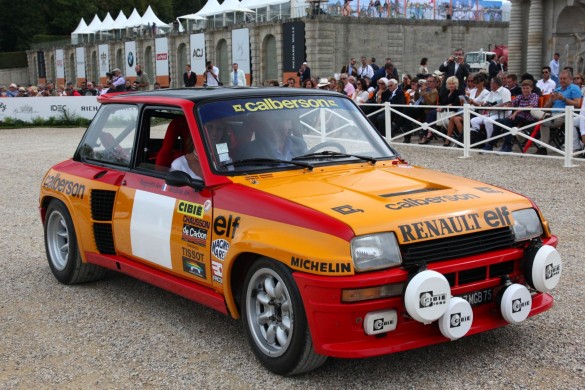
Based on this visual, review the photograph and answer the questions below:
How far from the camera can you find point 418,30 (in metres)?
59.8

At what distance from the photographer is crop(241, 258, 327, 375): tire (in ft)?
14.2

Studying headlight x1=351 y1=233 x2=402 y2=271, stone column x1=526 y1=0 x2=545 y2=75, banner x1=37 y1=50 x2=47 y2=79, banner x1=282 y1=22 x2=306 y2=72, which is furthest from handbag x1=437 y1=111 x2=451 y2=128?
banner x1=37 y1=50 x2=47 y2=79

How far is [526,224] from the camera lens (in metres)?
4.83

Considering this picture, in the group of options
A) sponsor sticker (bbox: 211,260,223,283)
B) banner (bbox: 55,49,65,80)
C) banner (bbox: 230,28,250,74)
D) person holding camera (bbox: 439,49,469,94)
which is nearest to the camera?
sponsor sticker (bbox: 211,260,223,283)

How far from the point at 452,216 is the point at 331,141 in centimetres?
151

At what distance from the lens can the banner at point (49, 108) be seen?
29.2m

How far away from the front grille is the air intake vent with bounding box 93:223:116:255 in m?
2.80

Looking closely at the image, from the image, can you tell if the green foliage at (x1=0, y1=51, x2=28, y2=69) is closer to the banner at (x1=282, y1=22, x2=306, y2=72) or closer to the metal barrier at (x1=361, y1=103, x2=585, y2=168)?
the banner at (x1=282, y1=22, x2=306, y2=72)

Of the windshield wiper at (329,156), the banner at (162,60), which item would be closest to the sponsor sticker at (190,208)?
the windshield wiper at (329,156)

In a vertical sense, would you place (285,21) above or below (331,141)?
above

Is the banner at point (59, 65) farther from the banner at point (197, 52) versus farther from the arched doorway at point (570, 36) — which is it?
the arched doorway at point (570, 36)

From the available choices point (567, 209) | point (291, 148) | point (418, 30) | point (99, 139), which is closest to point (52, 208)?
point (99, 139)

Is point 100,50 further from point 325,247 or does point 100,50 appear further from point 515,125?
point 325,247

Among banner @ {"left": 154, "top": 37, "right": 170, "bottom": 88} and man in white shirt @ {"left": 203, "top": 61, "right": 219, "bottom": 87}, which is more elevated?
banner @ {"left": 154, "top": 37, "right": 170, "bottom": 88}
